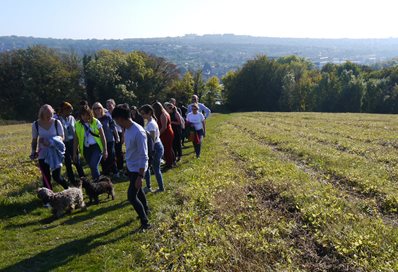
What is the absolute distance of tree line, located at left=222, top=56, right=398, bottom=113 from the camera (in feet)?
231

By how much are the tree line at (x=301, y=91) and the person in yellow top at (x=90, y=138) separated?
2647 inches

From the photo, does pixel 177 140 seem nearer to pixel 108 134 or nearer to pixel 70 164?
pixel 108 134

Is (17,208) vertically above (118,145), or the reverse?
(118,145)

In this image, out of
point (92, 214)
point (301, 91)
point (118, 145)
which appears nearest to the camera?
point (92, 214)

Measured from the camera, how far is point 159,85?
75.0 metres

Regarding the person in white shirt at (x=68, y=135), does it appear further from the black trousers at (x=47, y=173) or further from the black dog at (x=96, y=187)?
the black dog at (x=96, y=187)

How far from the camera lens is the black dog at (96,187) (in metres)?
Result: 10.0

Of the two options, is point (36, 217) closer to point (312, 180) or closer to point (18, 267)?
point (18, 267)

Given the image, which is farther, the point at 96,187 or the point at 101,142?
the point at 101,142

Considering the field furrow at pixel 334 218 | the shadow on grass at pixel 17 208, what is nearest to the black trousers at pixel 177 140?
the field furrow at pixel 334 218

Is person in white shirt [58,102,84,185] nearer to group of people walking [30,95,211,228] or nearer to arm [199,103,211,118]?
group of people walking [30,95,211,228]

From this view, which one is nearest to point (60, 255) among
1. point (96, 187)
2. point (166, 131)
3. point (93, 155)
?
point (96, 187)

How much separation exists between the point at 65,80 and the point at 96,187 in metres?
58.0

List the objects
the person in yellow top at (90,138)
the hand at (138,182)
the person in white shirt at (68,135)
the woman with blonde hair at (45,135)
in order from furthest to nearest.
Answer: the person in white shirt at (68,135)
the person in yellow top at (90,138)
the woman with blonde hair at (45,135)
the hand at (138,182)
